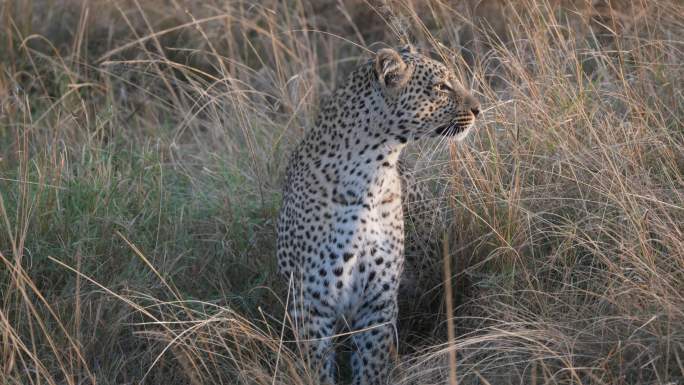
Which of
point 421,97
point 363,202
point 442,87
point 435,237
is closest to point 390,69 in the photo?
point 421,97

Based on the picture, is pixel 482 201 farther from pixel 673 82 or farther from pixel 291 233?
pixel 673 82

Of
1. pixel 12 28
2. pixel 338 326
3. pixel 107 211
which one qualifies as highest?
Answer: pixel 12 28

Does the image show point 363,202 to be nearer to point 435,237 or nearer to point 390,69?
point 390,69

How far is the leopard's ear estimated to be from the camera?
15.3ft

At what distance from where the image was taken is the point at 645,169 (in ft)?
17.2

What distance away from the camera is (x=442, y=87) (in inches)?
190

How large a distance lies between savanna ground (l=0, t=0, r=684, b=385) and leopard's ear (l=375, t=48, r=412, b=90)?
2.38 ft

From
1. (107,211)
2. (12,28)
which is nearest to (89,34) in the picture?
(12,28)

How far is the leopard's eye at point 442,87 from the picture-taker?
15.7 feet

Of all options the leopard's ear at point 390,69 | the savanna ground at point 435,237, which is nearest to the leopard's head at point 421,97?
the leopard's ear at point 390,69

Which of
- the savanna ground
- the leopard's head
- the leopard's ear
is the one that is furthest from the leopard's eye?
the savanna ground

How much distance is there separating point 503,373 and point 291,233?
1.24m

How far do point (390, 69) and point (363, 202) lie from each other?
622 millimetres

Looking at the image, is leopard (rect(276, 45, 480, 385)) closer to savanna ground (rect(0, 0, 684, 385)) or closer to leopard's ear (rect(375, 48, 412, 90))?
leopard's ear (rect(375, 48, 412, 90))
